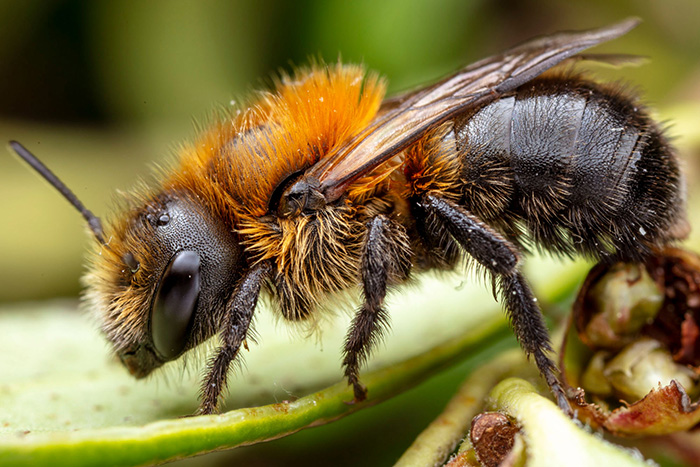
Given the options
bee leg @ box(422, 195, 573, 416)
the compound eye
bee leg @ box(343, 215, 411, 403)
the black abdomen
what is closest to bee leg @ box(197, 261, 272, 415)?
the compound eye

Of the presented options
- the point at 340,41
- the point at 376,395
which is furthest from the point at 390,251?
the point at 340,41

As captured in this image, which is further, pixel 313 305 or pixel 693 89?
pixel 693 89

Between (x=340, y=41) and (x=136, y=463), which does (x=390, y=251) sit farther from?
(x=340, y=41)

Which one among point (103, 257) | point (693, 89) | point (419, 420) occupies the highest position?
point (103, 257)

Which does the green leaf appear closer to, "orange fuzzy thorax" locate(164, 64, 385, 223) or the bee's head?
the bee's head

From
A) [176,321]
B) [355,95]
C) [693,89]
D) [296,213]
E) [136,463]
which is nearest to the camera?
[136,463]

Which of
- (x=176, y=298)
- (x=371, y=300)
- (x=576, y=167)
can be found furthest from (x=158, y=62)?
(x=576, y=167)

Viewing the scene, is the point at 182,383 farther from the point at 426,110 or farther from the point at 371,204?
the point at 426,110

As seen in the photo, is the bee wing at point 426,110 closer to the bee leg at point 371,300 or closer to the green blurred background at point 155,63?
the bee leg at point 371,300

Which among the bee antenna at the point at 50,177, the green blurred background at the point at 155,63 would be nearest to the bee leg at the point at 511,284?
the bee antenna at the point at 50,177
